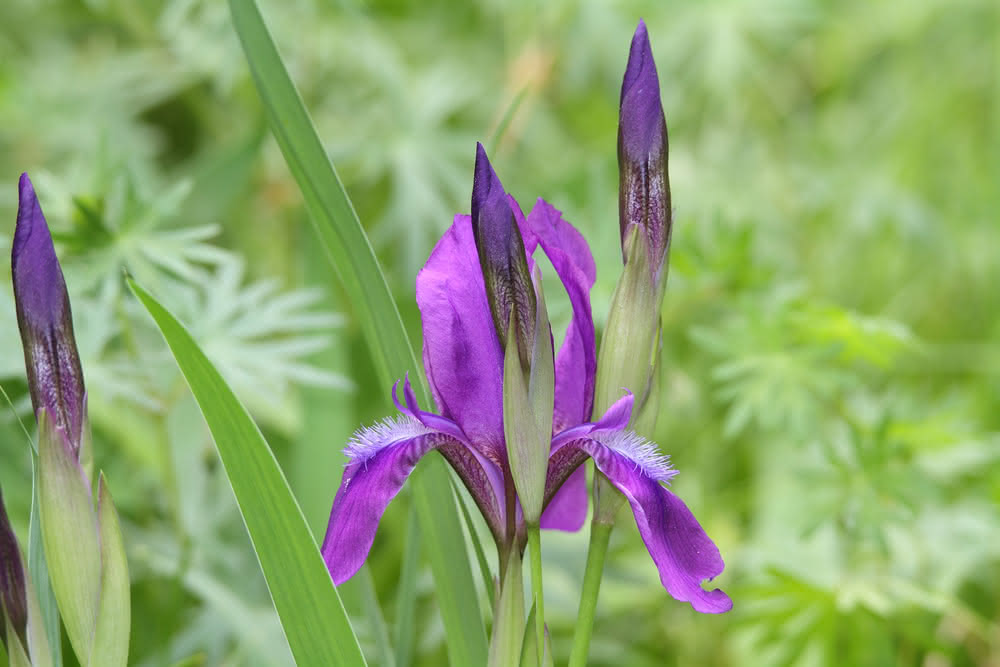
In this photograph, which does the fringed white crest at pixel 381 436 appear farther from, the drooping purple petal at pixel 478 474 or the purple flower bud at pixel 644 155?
the purple flower bud at pixel 644 155

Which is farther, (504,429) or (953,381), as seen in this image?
(953,381)

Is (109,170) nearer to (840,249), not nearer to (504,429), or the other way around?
(504,429)

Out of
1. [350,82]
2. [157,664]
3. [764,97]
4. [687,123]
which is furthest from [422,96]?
[157,664]

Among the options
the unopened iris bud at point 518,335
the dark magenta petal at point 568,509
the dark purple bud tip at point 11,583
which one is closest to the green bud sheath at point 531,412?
the unopened iris bud at point 518,335

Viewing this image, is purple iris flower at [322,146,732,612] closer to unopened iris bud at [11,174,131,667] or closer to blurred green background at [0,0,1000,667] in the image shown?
unopened iris bud at [11,174,131,667]

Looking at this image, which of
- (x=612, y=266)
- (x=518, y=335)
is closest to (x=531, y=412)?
(x=518, y=335)

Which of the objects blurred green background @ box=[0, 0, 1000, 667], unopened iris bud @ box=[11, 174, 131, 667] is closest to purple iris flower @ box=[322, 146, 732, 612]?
unopened iris bud @ box=[11, 174, 131, 667]
